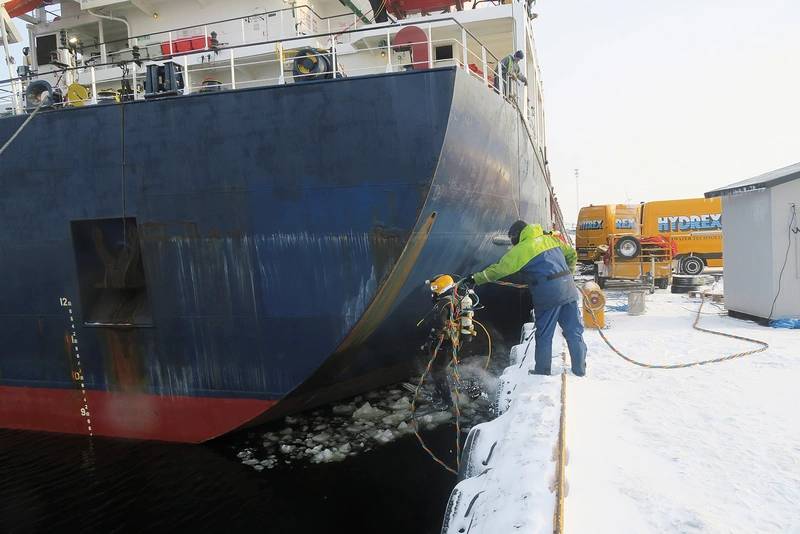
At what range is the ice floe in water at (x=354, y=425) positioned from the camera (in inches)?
215

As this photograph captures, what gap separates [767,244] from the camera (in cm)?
638

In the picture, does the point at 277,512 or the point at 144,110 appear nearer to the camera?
the point at 277,512

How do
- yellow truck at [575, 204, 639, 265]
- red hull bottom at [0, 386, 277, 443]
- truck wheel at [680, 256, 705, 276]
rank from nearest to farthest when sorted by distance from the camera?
red hull bottom at [0, 386, 277, 443] < truck wheel at [680, 256, 705, 276] < yellow truck at [575, 204, 639, 265]

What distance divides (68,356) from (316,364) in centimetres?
312

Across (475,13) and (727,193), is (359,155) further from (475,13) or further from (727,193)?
(727,193)

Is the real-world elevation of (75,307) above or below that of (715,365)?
above

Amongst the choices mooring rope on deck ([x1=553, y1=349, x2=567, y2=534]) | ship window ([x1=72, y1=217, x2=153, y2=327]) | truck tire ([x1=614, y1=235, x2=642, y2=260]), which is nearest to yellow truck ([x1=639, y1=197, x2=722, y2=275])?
truck tire ([x1=614, y1=235, x2=642, y2=260])

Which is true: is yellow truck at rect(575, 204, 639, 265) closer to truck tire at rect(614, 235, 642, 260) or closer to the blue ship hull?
truck tire at rect(614, 235, 642, 260)

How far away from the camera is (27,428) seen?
6391 mm

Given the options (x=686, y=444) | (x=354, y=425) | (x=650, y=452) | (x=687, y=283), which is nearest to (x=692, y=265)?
(x=687, y=283)

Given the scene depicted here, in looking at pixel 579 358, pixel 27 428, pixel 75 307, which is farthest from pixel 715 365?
pixel 27 428

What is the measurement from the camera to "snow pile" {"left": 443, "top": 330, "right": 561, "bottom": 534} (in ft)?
8.20

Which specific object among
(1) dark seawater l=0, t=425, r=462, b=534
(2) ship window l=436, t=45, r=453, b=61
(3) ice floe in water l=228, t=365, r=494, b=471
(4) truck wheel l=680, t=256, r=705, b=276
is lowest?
(1) dark seawater l=0, t=425, r=462, b=534

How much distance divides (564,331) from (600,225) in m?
15.3
